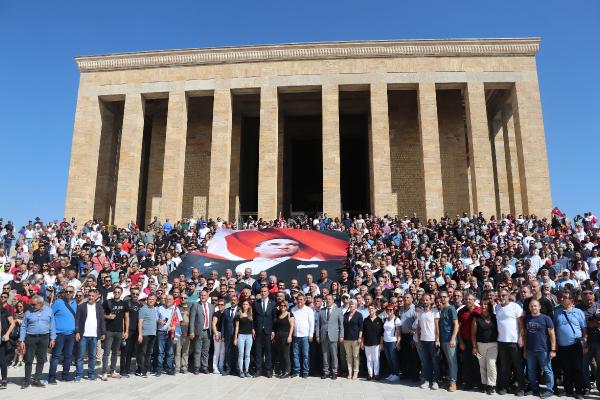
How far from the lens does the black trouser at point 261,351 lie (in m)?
9.34

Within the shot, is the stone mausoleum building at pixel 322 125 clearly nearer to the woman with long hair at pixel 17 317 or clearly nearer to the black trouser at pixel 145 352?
the black trouser at pixel 145 352

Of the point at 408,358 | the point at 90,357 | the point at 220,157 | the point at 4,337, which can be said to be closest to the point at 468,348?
the point at 408,358

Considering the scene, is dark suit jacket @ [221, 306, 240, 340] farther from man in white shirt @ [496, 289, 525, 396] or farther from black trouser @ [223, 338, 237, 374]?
man in white shirt @ [496, 289, 525, 396]

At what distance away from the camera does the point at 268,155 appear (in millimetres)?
24969

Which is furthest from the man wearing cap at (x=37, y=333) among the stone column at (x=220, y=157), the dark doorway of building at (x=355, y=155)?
the dark doorway of building at (x=355, y=155)

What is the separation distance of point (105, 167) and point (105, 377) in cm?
2098

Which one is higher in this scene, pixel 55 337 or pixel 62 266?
pixel 62 266

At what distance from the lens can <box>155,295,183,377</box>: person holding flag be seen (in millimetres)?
9289

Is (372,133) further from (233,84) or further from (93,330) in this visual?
(93,330)

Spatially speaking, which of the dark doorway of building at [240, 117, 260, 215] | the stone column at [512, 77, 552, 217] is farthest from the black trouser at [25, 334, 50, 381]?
the stone column at [512, 77, 552, 217]

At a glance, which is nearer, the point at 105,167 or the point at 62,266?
the point at 62,266

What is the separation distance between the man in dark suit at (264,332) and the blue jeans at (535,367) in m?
4.66

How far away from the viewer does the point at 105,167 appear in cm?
2738

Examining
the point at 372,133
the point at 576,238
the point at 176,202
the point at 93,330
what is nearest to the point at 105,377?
the point at 93,330
